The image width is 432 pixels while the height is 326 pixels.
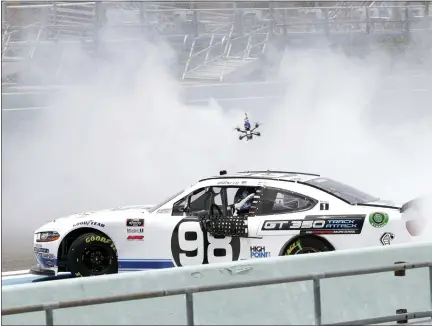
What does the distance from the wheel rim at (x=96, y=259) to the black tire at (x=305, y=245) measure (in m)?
1.95

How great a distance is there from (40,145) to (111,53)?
10.7 feet

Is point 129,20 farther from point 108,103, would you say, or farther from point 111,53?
point 108,103

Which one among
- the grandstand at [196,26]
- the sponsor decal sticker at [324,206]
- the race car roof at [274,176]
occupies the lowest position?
the sponsor decal sticker at [324,206]

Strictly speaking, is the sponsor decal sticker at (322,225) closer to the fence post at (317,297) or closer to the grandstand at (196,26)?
the fence post at (317,297)

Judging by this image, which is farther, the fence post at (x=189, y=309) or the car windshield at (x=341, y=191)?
the car windshield at (x=341, y=191)

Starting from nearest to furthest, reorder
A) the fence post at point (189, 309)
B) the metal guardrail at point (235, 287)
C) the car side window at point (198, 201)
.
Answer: the metal guardrail at point (235, 287) → the fence post at point (189, 309) → the car side window at point (198, 201)

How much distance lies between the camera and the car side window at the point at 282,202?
1002cm

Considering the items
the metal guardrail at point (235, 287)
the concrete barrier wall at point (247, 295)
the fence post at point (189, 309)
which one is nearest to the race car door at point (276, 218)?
the concrete barrier wall at point (247, 295)

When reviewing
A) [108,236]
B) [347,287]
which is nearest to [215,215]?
[108,236]

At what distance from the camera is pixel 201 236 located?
1010cm

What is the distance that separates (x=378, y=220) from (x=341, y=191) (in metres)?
0.85

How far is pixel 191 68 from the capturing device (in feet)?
87.8

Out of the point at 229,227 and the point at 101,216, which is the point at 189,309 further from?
the point at 101,216

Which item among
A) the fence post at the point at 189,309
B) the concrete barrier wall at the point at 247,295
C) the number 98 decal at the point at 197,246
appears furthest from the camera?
the number 98 decal at the point at 197,246
